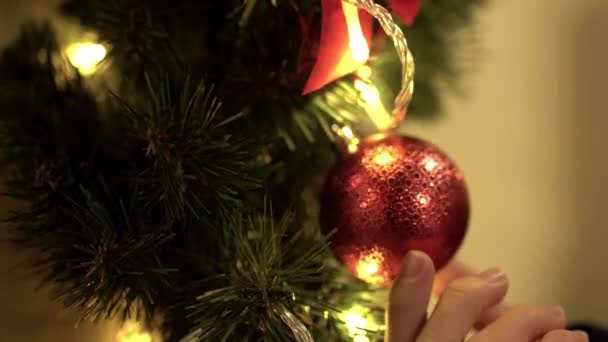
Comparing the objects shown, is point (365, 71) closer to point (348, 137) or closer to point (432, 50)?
point (348, 137)

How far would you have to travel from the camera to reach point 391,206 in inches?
14.7

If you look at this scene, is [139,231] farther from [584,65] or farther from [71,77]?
[584,65]

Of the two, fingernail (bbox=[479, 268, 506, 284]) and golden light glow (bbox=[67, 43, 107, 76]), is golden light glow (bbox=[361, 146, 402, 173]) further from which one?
golden light glow (bbox=[67, 43, 107, 76])

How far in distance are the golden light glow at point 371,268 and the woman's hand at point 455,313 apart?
0.02 m

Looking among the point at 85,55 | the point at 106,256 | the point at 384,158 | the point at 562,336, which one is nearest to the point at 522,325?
the point at 562,336

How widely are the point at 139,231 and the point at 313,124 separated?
0.15 metres

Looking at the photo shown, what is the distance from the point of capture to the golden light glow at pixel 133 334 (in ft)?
1.35

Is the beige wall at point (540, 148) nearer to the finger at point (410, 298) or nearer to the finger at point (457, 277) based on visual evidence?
the finger at point (457, 277)

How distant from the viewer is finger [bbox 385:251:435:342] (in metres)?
0.36

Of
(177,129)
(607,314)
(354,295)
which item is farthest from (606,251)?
(177,129)

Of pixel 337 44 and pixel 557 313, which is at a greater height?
pixel 337 44

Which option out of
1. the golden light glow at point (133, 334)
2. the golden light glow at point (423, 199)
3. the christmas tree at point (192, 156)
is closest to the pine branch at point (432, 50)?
the christmas tree at point (192, 156)

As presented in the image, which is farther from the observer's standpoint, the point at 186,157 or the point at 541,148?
the point at 541,148

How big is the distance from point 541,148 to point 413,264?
2.35ft
